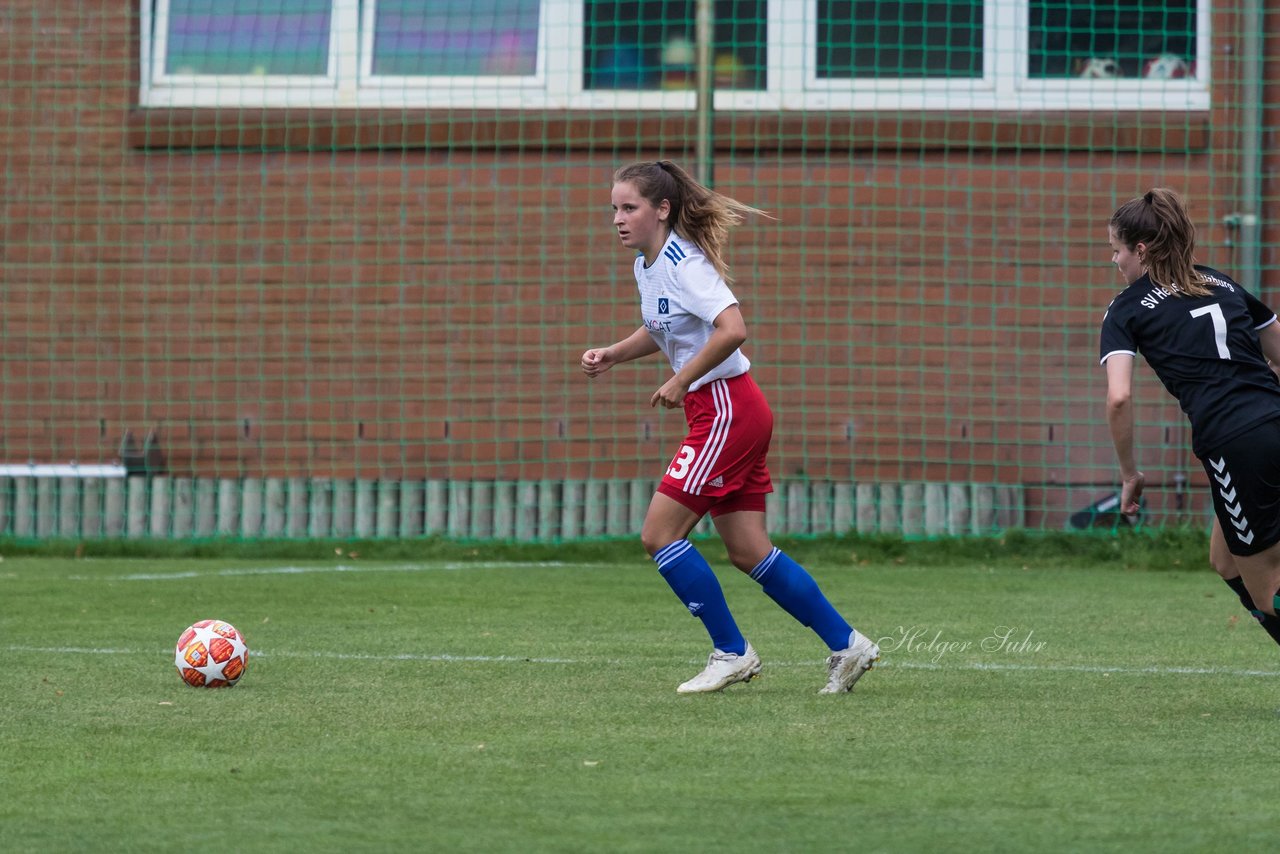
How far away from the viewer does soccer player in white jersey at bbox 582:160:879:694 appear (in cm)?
595

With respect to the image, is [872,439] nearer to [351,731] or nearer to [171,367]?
[171,367]

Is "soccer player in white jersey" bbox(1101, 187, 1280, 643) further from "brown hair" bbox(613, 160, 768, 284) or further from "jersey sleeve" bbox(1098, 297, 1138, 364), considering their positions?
"brown hair" bbox(613, 160, 768, 284)

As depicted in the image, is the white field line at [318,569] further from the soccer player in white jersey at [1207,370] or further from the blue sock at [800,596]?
the soccer player in white jersey at [1207,370]

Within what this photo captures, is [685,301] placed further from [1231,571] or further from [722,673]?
[1231,571]

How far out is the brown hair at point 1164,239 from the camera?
17.7 feet

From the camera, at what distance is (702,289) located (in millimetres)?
5941

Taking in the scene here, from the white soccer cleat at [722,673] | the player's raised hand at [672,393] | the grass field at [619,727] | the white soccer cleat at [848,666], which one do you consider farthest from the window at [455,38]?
the white soccer cleat at [848,666]

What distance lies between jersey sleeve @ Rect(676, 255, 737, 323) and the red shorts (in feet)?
0.86

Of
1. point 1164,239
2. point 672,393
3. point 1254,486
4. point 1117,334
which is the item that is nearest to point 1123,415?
point 1117,334

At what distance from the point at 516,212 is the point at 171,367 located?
2.44 m

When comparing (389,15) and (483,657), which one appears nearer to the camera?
(483,657)

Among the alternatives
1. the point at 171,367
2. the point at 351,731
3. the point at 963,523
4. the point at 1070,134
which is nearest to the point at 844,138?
the point at 1070,134

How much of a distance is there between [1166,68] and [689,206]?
6837 millimetres

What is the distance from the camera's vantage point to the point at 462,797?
4164 mm
